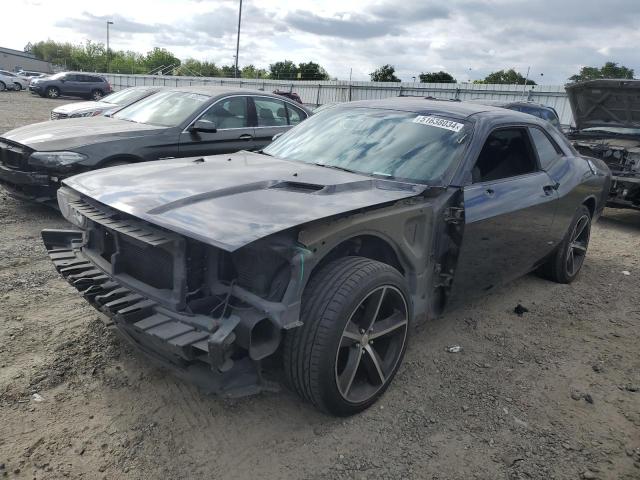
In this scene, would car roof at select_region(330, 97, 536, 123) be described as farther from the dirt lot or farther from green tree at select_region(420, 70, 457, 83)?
green tree at select_region(420, 70, 457, 83)

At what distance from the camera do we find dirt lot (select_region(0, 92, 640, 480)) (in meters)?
2.43

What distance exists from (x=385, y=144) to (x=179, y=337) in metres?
2.07

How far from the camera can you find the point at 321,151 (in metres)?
3.73

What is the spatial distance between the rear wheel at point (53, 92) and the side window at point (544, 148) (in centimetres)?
3251

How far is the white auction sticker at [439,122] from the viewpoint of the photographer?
356 centimetres

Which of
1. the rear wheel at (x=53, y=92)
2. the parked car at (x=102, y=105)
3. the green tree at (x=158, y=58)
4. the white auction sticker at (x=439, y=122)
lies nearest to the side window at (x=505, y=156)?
the white auction sticker at (x=439, y=122)

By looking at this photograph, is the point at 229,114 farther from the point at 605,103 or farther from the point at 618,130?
the point at 618,130

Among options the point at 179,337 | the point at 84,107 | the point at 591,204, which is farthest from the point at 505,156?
the point at 84,107

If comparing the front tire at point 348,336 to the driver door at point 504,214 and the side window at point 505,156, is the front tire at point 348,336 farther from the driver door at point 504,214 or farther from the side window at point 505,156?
the side window at point 505,156

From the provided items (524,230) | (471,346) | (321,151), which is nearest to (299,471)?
(471,346)

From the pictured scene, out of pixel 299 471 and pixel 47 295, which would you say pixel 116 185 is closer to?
pixel 47 295

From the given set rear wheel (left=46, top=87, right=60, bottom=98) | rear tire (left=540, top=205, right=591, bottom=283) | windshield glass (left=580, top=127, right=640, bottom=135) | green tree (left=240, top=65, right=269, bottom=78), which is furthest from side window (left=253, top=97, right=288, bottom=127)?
green tree (left=240, top=65, right=269, bottom=78)

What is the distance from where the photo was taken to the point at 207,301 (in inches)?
96.0

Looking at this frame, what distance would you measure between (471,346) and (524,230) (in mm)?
1005
